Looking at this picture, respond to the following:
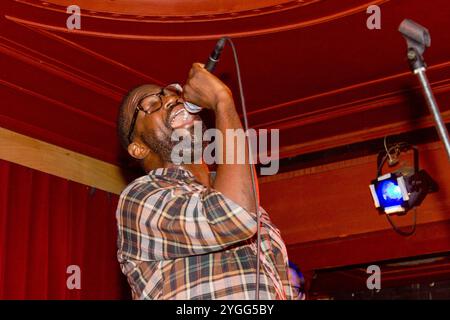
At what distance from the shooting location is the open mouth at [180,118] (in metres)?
2.13

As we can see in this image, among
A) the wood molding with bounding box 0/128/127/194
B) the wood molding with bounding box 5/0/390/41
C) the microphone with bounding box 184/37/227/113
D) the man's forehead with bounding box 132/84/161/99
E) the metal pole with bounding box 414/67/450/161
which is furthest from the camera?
the wood molding with bounding box 0/128/127/194

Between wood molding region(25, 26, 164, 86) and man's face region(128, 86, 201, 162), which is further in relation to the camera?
wood molding region(25, 26, 164, 86)

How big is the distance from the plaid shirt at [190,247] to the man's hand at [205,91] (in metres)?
0.20

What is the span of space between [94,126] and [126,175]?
619 mm

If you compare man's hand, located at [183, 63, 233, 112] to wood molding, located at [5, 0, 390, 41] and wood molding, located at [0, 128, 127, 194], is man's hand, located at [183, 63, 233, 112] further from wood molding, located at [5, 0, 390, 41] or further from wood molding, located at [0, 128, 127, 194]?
wood molding, located at [0, 128, 127, 194]

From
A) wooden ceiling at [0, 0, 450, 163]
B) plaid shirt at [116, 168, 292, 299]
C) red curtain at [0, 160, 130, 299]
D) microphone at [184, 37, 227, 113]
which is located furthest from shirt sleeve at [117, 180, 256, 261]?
red curtain at [0, 160, 130, 299]

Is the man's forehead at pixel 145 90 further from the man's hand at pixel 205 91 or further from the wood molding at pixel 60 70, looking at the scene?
the wood molding at pixel 60 70

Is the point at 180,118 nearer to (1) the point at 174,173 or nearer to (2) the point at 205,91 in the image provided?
(1) the point at 174,173

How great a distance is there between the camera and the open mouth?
213cm

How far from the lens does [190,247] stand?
5.90 ft

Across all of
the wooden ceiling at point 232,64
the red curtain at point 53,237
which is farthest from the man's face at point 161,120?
the red curtain at point 53,237

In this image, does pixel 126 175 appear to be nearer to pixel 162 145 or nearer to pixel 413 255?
pixel 413 255

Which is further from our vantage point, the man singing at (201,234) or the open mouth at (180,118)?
the open mouth at (180,118)

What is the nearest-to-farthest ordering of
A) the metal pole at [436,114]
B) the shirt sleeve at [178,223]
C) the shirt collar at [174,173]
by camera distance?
1. the metal pole at [436,114]
2. the shirt sleeve at [178,223]
3. the shirt collar at [174,173]
